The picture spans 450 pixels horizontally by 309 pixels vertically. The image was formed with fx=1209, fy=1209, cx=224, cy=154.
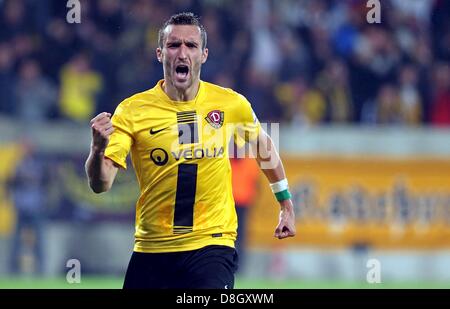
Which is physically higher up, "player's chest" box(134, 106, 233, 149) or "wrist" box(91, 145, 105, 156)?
"player's chest" box(134, 106, 233, 149)

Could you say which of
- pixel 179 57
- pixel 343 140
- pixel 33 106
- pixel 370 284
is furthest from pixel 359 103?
pixel 179 57

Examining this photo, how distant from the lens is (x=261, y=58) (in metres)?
17.4

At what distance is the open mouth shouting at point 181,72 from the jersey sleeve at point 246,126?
0.46 meters

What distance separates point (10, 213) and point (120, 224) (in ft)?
4.84

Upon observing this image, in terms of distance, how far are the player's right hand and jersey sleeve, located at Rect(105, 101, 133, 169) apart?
0.37 metres

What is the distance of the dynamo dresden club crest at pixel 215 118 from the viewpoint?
25.8ft

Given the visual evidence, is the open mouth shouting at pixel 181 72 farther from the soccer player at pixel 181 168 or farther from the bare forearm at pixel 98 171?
the bare forearm at pixel 98 171

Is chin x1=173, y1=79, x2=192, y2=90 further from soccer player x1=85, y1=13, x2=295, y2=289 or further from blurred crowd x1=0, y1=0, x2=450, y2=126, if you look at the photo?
blurred crowd x1=0, y1=0, x2=450, y2=126

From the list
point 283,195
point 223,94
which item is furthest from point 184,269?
point 223,94

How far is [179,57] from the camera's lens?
25.3ft

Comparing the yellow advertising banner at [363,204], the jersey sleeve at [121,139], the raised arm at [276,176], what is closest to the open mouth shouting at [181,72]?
the jersey sleeve at [121,139]

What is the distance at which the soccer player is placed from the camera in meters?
7.58

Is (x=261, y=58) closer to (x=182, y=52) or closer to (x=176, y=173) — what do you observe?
(x=182, y=52)

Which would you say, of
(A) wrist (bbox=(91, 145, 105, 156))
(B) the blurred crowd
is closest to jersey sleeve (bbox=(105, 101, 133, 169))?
(A) wrist (bbox=(91, 145, 105, 156))
